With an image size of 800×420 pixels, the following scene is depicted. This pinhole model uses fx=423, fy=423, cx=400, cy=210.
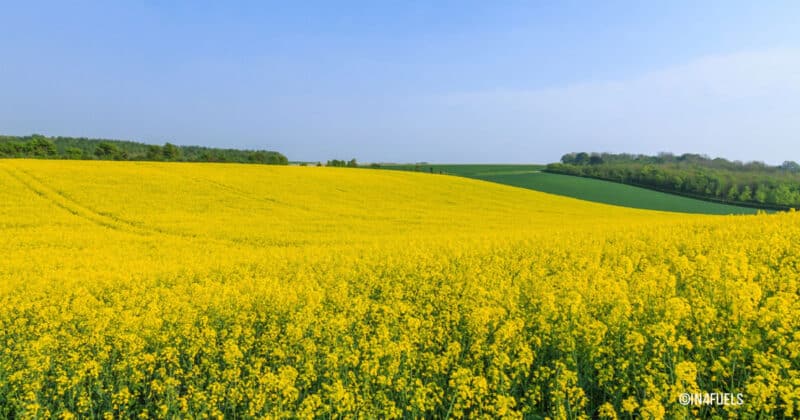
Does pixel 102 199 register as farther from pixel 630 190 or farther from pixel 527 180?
pixel 630 190

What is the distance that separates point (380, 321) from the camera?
6.47m

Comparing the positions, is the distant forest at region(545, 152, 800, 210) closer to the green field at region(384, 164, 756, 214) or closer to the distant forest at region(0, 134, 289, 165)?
the green field at region(384, 164, 756, 214)

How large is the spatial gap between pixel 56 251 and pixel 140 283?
7615 millimetres

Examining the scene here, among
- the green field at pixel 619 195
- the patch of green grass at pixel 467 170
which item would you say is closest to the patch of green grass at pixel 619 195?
the green field at pixel 619 195

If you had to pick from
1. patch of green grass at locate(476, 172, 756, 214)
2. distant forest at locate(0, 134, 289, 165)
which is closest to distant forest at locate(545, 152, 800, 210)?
patch of green grass at locate(476, 172, 756, 214)

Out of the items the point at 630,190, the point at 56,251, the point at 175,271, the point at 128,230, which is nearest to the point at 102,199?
the point at 128,230

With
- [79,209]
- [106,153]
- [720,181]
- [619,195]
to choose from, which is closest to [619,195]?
[619,195]

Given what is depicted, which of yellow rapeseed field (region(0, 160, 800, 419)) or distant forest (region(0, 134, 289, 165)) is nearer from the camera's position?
yellow rapeseed field (region(0, 160, 800, 419))

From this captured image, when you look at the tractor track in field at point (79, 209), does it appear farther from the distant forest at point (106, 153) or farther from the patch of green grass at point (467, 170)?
the patch of green grass at point (467, 170)

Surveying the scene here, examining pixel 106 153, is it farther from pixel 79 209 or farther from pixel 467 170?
pixel 467 170

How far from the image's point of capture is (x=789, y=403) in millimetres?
3070

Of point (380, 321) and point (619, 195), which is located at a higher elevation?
point (619, 195)

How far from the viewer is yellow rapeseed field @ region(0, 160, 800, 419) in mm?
4035

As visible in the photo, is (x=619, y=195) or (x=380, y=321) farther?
(x=619, y=195)
